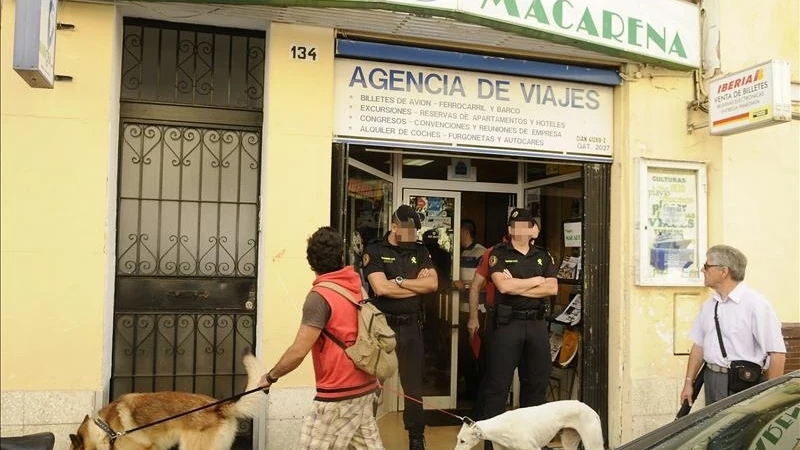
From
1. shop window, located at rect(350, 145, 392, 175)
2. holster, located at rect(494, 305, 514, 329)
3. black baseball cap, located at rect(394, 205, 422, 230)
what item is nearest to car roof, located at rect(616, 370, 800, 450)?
holster, located at rect(494, 305, 514, 329)

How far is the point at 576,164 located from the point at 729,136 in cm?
158

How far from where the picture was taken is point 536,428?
13.6 feet

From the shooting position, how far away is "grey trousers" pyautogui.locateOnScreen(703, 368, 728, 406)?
14.2ft

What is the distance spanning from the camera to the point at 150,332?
5.22 metres

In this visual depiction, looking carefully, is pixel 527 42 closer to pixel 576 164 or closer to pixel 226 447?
pixel 576 164

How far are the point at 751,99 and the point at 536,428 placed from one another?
3.64 metres

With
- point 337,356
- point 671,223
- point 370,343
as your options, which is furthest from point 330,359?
point 671,223

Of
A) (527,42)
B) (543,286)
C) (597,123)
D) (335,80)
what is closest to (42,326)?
(335,80)

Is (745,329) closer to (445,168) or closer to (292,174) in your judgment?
(292,174)

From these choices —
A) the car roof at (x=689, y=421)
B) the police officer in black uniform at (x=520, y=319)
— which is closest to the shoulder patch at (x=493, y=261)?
the police officer in black uniform at (x=520, y=319)

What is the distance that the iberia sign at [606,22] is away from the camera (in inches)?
203

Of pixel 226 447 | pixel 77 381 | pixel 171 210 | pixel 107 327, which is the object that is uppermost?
pixel 171 210

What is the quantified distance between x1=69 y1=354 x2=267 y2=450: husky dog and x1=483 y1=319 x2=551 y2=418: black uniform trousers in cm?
196

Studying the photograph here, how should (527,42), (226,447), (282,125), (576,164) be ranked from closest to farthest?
(226,447)
(282,125)
(527,42)
(576,164)
